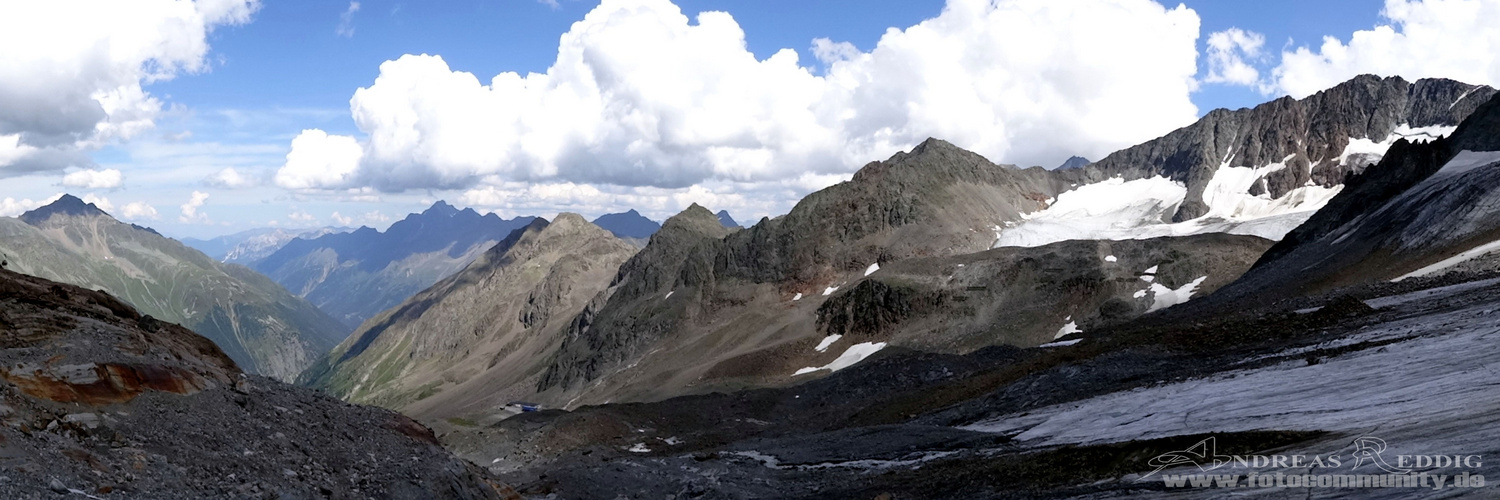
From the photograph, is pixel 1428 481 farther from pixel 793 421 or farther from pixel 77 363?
pixel 793 421

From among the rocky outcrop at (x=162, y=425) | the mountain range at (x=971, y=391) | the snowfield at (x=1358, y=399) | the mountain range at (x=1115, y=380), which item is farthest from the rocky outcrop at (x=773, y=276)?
the rocky outcrop at (x=162, y=425)

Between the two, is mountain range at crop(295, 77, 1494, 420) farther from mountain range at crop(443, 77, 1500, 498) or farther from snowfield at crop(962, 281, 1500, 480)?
snowfield at crop(962, 281, 1500, 480)

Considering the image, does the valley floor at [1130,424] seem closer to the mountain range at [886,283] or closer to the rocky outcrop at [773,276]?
the mountain range at [886,283]

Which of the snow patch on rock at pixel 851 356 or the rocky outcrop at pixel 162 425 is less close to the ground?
the rocky outcrop at pixel 162 425

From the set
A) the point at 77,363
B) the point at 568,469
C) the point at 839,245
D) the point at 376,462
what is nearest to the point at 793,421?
the point at 568,469

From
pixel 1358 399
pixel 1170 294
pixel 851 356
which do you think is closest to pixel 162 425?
pixel 1358 399

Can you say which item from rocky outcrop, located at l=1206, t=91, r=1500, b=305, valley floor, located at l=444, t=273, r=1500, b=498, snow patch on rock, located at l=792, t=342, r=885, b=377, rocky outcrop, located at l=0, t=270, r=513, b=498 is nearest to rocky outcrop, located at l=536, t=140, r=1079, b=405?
snow patch on rock, located at l=792, t=342, r=885, b=377

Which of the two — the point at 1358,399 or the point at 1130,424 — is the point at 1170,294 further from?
the point at 1358,399

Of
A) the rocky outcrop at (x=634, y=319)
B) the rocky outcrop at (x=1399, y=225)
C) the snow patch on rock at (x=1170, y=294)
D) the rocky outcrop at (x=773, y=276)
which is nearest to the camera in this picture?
the rocky outcrop at (x=1399, y=225)

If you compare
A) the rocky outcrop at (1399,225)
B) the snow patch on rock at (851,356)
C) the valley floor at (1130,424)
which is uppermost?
the rocky outcrop at (1399,225)
